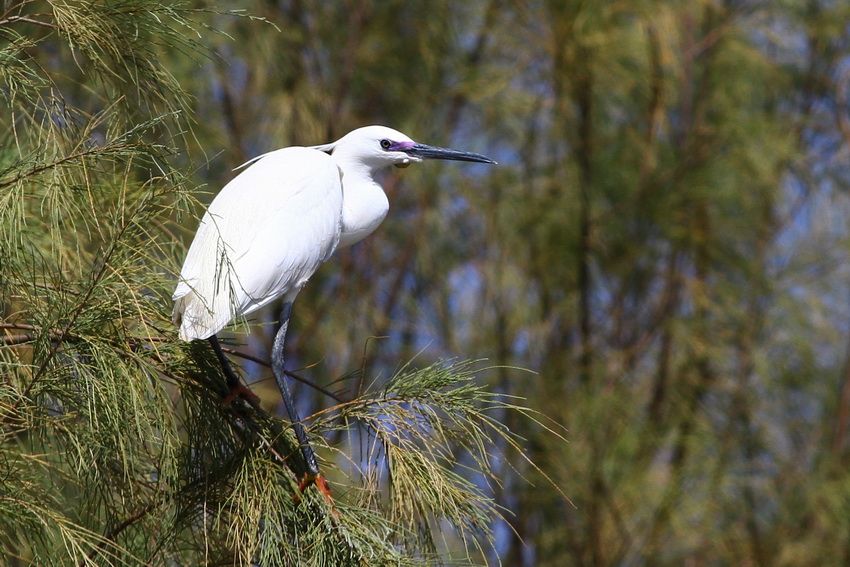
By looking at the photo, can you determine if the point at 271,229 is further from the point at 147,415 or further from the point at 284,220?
the point at 147,415

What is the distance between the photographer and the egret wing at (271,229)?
1.41 metres

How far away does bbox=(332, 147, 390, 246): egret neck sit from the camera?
161 centimetres

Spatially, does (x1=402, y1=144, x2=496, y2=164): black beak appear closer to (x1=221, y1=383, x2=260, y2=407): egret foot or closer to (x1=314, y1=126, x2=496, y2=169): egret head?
(x1=314, y1=126, x2=496, y2=169): egret head

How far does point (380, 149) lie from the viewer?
164cm

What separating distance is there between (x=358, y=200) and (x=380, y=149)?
3.2 inches

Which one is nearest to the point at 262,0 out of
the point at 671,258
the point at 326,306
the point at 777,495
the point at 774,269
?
the point at 326,306

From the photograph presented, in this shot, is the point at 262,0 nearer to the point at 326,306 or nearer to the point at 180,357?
the point at 326,306

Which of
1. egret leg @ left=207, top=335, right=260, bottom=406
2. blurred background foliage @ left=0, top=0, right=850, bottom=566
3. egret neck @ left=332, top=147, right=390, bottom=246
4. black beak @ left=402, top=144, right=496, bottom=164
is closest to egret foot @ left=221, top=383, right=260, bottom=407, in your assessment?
egret leg @ left=207, top=335, right=260, bottom=406

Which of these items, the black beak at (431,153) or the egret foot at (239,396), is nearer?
Result: the egret foot at (239,396)

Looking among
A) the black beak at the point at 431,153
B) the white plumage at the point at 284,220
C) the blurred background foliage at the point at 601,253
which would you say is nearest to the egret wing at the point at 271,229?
the white plumage at the point at 284,220

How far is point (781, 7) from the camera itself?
396 centimetres

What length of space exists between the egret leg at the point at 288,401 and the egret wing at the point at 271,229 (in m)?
0.04

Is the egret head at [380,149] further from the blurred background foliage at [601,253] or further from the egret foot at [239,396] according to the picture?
the blurred background foliage at [601,253]

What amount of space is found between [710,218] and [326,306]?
4.04 ft
